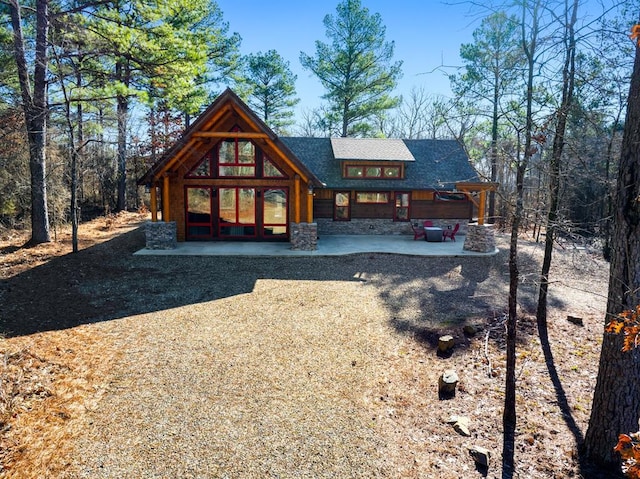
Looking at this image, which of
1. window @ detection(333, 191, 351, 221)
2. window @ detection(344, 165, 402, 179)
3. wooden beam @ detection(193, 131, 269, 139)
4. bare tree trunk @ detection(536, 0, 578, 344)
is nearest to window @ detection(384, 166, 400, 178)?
window @ detection(344, 165, 402, 179)

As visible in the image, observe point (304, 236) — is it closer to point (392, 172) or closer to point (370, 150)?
point (392, 172)

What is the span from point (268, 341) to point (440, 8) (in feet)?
19.8

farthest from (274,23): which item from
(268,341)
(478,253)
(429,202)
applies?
(268,341)

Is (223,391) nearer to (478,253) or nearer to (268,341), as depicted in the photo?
(268,341)

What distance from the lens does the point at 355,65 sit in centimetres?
2681

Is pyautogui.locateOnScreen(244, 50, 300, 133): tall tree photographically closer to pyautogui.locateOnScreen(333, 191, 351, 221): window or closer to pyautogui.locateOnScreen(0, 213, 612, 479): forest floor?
pyautogui.locateOnScreen(333, 191, 351, 221): window

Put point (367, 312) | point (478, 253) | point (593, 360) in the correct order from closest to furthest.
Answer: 1. point (593, 360)
2. point (367, 312)
3. point (478, 253)

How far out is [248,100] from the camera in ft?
94.8

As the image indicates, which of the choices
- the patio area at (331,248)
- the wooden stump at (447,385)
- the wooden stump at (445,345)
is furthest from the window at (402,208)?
the wooden stump at (447,385)

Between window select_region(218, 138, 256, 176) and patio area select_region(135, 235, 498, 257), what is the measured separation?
2.85 m

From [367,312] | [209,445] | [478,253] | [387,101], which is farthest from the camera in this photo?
[387,101]

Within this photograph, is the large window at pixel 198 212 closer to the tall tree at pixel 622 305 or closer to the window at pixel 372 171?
the window at pixel 372 171

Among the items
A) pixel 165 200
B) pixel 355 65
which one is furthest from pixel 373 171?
pixel 355 65

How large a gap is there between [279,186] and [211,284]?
625cm
